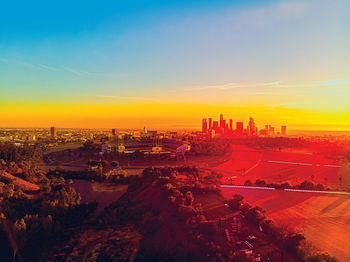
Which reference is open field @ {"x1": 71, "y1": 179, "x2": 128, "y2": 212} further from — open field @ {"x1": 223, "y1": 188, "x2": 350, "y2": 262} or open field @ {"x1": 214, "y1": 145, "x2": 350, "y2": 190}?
open field @ {"x1": 214, "y1": 145, "x2": 350, "y2": 190}

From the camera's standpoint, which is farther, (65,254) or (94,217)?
(94,217)

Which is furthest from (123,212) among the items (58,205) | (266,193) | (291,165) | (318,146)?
(318,146)

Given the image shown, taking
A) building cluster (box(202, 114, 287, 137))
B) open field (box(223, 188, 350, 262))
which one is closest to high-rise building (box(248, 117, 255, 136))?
building cluster (box(202, 114, 287, 137))

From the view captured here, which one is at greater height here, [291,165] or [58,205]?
[58,205]

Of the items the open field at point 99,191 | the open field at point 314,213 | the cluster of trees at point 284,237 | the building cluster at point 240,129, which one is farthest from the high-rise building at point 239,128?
the cluster of trees at point 284,237

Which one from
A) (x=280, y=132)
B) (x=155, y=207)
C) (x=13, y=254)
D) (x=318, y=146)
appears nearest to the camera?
(x=13, y=254)

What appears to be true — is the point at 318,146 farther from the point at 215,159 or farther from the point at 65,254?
the point at 65,254
